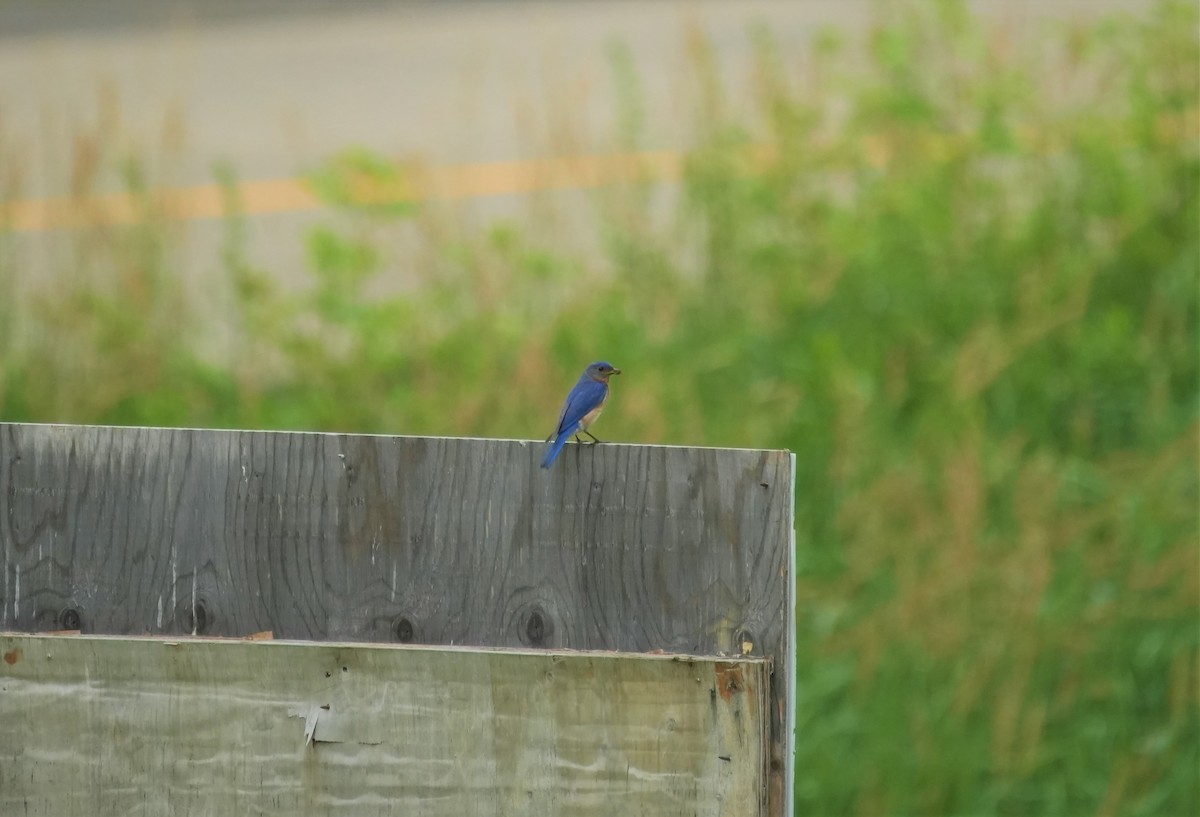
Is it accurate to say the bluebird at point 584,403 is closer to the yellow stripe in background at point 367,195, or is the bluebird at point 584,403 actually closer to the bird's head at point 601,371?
the bird's head at point 601,371

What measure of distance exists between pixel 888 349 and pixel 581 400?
252 cm

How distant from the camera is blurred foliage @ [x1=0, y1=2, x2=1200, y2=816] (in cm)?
413

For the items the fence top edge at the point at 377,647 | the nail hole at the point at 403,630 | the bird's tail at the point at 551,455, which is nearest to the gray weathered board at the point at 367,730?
the fence top edge at the point at 377,647

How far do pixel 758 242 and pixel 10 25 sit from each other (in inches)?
326

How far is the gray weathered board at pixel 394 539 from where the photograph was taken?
6.14 ft

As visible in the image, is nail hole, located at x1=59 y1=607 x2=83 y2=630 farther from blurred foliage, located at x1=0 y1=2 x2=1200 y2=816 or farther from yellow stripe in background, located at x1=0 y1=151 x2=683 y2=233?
yellow stripe in background, located at x1=0 y1=151 x2=683 y2=233

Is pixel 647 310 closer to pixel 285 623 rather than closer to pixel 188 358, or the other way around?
pixel 188 358

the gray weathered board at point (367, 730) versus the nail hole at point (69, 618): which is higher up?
the nail hole at point (69, 618)

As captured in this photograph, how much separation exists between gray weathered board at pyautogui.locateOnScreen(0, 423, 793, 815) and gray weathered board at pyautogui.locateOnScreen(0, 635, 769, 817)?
114mm

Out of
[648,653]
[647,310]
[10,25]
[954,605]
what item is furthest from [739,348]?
[10,25]

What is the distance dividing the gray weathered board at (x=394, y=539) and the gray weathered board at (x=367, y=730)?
0.38ft

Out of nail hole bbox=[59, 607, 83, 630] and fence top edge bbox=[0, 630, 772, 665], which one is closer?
fence top edge bbox=[0, 630, 772, 665]

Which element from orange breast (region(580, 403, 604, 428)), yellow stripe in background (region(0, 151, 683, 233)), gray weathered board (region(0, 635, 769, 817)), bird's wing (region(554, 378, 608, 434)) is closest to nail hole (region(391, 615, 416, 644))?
gray weathered board (region(0, 635, 769, 817))

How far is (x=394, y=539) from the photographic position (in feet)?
6.28
